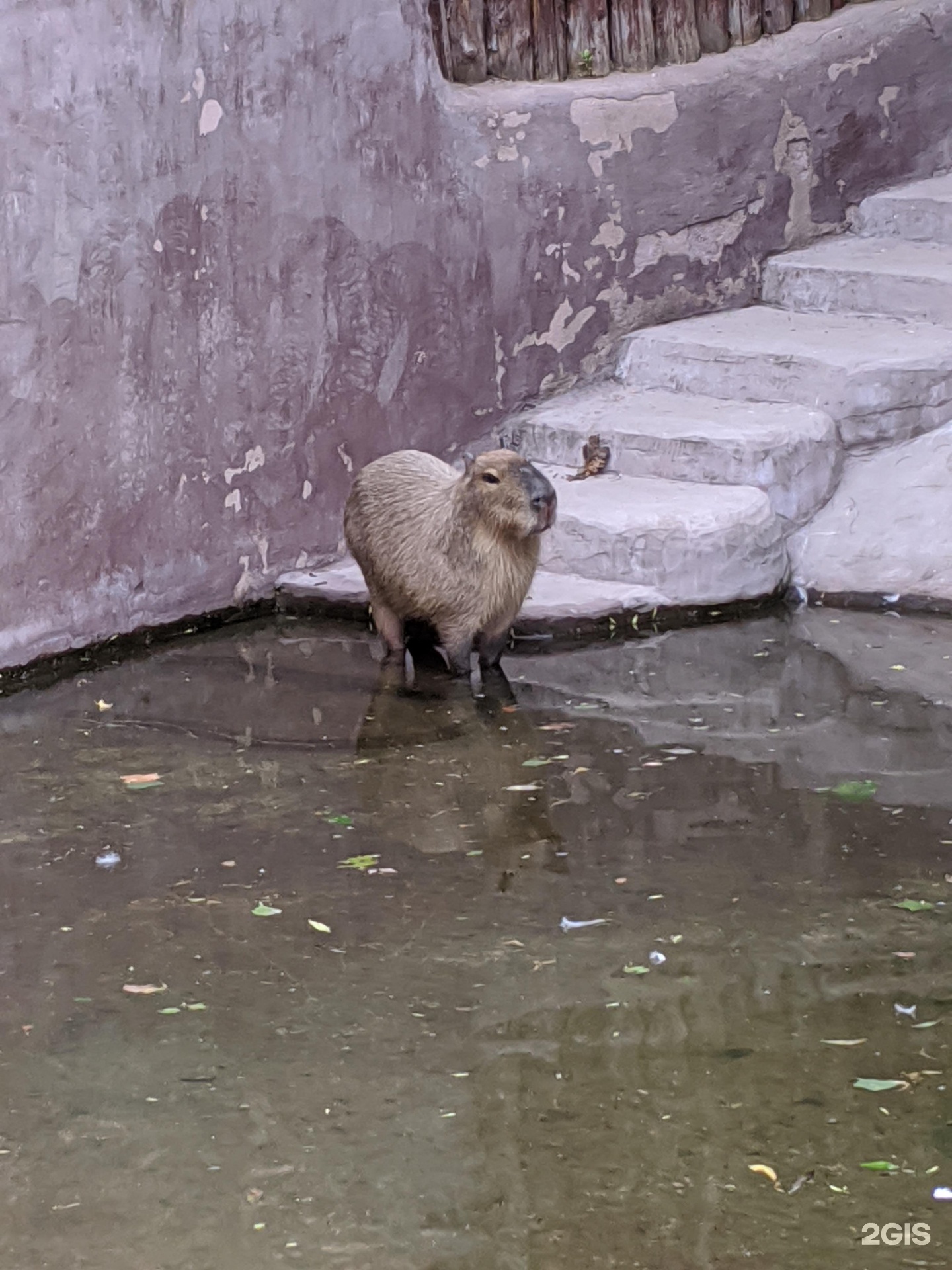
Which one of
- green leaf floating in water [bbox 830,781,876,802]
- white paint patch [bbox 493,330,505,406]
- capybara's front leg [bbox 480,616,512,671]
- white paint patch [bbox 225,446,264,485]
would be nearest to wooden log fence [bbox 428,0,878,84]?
white paint patch [bbox 493,330,505,406]

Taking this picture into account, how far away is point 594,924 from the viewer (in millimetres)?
3961

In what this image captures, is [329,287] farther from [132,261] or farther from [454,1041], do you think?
[454,1041]

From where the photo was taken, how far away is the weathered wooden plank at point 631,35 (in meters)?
7.38

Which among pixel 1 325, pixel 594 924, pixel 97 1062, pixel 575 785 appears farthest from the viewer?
pixel 1 325

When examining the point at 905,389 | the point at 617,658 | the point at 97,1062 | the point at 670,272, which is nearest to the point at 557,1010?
the point at 97,1062

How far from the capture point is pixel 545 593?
20.6 ft

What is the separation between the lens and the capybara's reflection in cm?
445

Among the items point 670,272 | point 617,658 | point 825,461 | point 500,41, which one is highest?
point 500,41

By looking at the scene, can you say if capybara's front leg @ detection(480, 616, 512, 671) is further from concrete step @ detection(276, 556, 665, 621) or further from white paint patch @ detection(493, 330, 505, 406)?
white paint patch @ detection(493, 330, 505, 406)

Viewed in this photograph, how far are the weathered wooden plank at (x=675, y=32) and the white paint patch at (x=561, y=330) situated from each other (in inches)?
46.0

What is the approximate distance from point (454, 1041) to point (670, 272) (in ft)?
15.9

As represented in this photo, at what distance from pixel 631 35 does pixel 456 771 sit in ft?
12.9

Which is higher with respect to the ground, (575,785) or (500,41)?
(500,41)

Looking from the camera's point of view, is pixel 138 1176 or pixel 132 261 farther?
pixel 132 261
